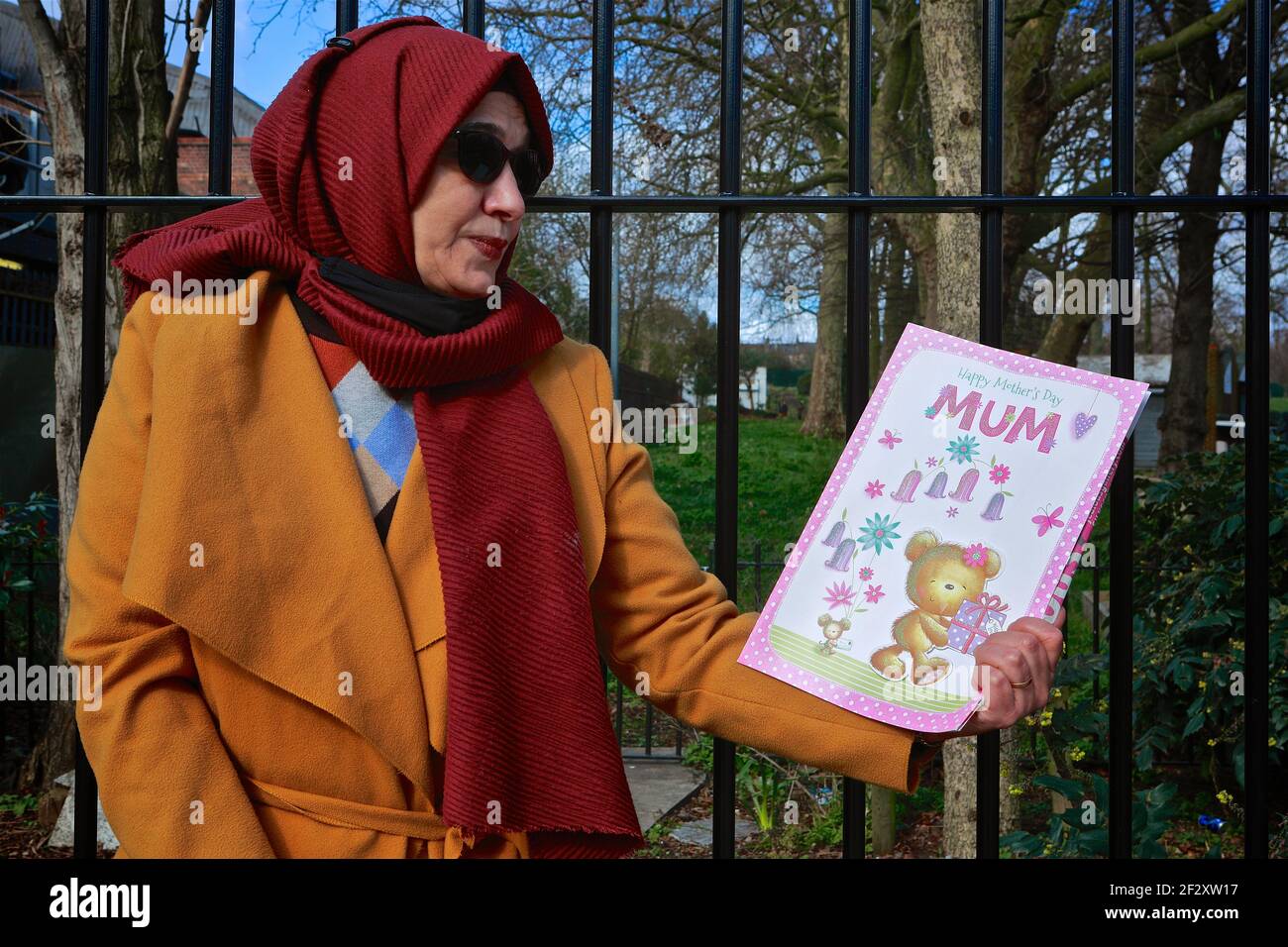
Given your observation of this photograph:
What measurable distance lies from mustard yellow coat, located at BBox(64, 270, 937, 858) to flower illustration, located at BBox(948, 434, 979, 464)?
833mm

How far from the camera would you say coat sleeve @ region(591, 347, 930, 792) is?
66.0 inches

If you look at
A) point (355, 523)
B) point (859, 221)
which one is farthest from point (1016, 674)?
point (355, 523)

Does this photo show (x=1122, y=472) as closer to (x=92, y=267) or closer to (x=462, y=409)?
(x=462, y=409)

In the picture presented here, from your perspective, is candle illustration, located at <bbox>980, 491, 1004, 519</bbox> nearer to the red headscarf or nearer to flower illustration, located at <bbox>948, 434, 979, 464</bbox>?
flower illustration, located at <bbox>948, 434, 979, 464</bbox>

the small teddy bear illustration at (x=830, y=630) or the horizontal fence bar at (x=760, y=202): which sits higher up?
the horizontal fence bar at (x=760, y=202)

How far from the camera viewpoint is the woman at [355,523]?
141 centimetres

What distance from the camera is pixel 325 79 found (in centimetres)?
150

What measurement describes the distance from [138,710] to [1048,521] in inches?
52.7

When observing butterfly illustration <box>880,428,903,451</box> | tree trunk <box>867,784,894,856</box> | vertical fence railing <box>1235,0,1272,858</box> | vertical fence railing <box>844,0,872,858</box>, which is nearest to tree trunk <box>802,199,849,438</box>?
tree trunk <box>867,784,894,856</box>

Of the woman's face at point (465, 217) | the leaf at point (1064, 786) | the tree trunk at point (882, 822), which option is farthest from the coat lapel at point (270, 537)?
the tree trunk at point (882, 822)

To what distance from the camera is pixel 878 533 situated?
5.68 ft

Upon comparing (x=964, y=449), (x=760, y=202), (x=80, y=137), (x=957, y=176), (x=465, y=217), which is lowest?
(x=964, y=449)

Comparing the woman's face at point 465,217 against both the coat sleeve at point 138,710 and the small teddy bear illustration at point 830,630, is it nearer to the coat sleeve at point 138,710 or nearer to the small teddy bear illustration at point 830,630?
the coat sleeve at point 138,710

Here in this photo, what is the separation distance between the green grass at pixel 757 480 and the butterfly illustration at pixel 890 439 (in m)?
3.72
